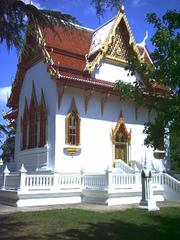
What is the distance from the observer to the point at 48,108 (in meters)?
20.6

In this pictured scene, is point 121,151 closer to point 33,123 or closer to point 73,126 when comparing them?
point 73,126

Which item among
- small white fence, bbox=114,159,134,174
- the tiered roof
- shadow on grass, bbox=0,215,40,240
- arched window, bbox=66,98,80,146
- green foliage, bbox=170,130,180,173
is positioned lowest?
shadow on grass, bbox=0,215,40,240

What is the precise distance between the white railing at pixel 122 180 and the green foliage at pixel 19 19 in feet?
32.5

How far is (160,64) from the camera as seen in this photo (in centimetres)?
998

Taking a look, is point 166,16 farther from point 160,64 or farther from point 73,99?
point 73,99

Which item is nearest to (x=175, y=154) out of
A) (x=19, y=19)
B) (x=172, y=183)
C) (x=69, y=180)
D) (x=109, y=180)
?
(x=172, y=183)

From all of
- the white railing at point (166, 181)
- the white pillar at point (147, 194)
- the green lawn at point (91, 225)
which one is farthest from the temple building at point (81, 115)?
the green lawn at point (91, 225)

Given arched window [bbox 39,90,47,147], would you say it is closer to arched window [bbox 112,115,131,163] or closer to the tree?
arched window [bbox 112,115,131,163]

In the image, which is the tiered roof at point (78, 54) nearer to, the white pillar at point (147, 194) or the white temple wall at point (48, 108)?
the white temple wall at point (48, 108)

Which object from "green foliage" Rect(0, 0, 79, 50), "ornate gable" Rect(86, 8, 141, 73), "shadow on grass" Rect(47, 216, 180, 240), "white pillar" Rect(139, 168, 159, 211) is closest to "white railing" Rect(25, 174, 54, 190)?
"white pillar" Rect(139, 168, 159, 211)

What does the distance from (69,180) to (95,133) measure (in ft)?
11.9

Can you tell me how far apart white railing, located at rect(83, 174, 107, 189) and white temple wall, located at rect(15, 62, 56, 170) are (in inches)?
81.1

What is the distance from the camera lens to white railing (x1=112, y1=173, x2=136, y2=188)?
1759cm

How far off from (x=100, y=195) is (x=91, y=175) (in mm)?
1284
